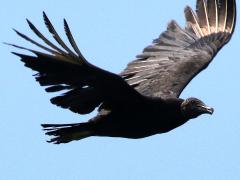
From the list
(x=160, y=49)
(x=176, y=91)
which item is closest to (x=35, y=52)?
(x=176, y=91)

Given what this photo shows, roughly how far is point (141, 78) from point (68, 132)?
1762 mm

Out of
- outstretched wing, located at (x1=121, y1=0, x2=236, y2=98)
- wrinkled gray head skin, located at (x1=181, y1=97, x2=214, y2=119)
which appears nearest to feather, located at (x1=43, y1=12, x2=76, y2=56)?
wrinkled gray head skin, located at (x1=181, y1=97, x2=214, y2=119)

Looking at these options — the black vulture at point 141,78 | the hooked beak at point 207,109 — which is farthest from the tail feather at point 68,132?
the hooked beak at point 207,109

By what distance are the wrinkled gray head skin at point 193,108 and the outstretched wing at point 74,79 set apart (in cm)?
66

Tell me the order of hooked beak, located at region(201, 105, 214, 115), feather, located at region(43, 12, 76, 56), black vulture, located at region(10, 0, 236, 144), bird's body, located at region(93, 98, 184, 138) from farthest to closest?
hooked beak, located at region(201, 105, 214, 115), bird's body, located at region(93, 98, 184, 138), black vulture, located at region(10, 0, 236, 144), feather, located at region(43, 12, 76, 56)

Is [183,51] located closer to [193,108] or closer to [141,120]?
[193,108]

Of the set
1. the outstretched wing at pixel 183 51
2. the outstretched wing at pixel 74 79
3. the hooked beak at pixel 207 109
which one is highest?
the outstretched wing at pixel 183 51

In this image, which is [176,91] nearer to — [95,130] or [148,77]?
[148,77]

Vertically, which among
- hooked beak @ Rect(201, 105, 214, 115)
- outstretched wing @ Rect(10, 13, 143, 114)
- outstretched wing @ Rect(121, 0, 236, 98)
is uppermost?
outstretched wing @ Rect(121, 0, 236, 98)

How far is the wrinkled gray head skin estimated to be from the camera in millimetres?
9695

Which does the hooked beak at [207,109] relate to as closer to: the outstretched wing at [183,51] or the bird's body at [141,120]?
the bird's body at [141,120]

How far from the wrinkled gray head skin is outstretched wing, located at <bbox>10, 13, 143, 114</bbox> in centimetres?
66

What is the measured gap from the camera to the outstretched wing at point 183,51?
1090 cm

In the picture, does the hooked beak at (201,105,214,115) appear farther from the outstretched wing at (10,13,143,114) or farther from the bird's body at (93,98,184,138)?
the outstretched wing at (10,13,143,114)
